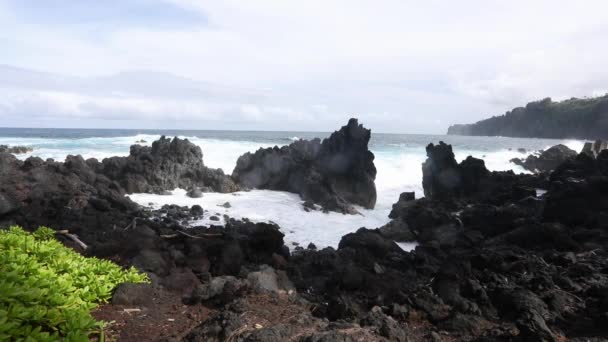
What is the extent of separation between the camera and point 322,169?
25578 millimetres

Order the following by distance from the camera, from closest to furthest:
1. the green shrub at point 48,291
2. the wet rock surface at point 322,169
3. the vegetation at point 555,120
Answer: the green shrub at point 48,291 < the wet rock surface at point 322,169 < the vegetation at point 555,120

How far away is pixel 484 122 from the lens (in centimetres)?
16838

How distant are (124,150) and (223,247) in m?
37.6

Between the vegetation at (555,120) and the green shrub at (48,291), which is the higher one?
the vegetation at (555,120)

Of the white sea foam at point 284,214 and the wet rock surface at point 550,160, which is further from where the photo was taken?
the wet rock surface at point 550,160

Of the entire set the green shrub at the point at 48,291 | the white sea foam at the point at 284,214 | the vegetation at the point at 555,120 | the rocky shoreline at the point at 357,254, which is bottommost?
the white sea foam at the point at 284,214

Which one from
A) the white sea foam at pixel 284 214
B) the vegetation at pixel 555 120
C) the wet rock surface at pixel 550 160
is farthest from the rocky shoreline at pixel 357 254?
the vegetation at pixel 555 120

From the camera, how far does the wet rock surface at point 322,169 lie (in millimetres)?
23938

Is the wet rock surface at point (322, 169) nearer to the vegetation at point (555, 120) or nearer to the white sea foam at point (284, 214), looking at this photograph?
the white sea foam at point (284, 214)

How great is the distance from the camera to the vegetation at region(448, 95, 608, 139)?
335 feet

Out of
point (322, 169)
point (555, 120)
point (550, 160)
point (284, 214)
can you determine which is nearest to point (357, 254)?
point (284, 214)

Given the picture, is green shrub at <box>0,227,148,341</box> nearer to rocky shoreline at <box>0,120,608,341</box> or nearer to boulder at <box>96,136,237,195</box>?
rocky shoreline at <box>0,120,608,341</box>

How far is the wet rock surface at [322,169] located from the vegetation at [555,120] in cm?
9510

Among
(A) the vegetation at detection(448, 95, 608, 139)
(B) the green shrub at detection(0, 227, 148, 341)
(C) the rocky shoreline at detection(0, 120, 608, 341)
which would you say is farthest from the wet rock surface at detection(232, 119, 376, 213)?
(A) the vegetation at detection(448, 95, 608, 139)
